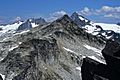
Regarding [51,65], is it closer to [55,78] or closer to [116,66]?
[55,78]

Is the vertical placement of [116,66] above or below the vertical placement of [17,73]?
above

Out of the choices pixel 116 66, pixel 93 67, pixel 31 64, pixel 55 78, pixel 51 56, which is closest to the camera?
pixel 116 66

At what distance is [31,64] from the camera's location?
186125 millimetres

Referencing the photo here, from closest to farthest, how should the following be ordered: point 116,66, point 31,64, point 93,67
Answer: point 116,66, point 93,67, point 31,64

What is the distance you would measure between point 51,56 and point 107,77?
557 ft

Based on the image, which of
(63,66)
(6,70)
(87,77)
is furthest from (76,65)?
(87,77)

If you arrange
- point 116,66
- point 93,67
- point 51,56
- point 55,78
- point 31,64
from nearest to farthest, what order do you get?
point 116,66, point 93,67, point 55,78, point 31,64, point 51,56

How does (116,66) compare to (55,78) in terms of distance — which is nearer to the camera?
(116,66)

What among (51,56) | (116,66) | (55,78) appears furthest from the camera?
(51,56)

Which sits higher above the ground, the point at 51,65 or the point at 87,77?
the point at 87,77

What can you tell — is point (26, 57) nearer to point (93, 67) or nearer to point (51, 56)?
point (51, 56)

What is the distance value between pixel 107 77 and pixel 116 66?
138cm

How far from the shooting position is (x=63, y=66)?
623 feet

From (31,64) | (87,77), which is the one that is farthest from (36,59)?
(87,77)
